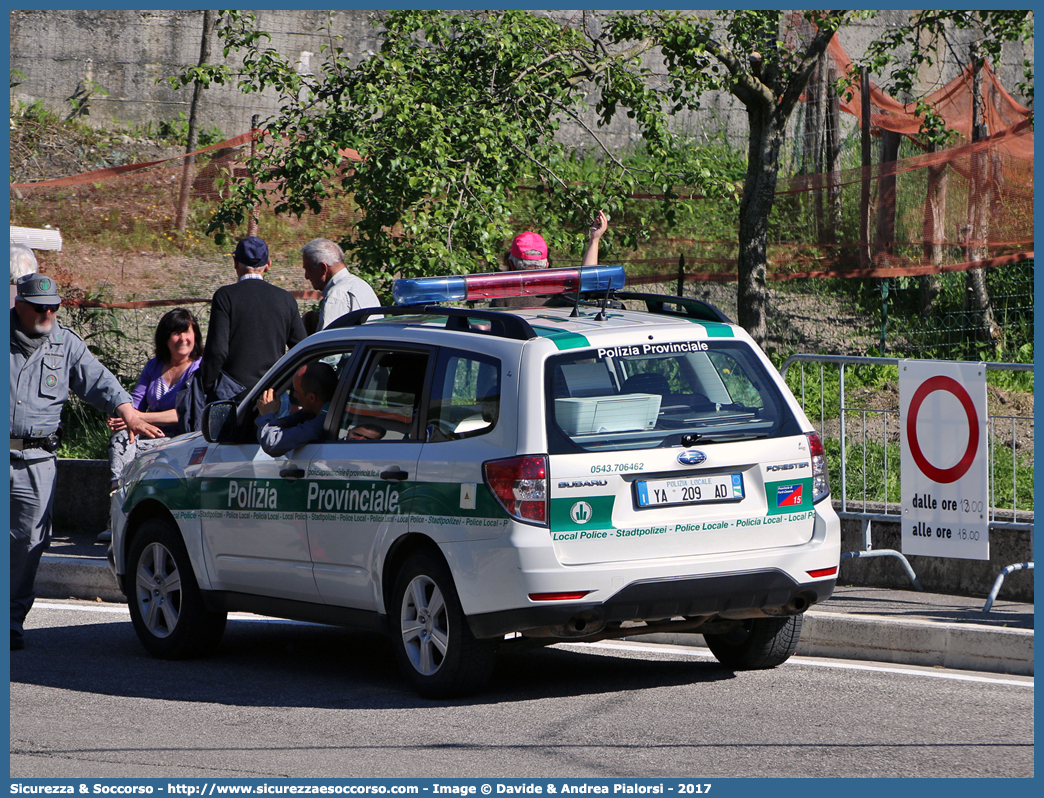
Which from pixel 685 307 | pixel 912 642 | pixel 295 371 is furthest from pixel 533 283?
pixel 912 642

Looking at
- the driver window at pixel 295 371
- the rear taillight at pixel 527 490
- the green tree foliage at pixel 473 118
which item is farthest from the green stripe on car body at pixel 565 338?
the green tree foliage at pixel 473 118

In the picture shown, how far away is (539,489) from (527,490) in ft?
0.17

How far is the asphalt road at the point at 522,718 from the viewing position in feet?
17.8

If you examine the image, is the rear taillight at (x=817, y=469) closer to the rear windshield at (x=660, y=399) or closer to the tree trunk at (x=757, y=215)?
the rear windshield at (x=660, y=399)

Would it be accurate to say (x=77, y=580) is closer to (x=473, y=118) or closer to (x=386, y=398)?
(x=386, y=398)

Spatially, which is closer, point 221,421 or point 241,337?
point 221,421

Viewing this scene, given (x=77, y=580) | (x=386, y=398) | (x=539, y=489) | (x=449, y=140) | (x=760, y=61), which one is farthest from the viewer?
(x=760, y=61)

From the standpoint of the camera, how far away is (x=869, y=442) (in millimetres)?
9641

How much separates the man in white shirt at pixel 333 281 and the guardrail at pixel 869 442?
2.84 meters

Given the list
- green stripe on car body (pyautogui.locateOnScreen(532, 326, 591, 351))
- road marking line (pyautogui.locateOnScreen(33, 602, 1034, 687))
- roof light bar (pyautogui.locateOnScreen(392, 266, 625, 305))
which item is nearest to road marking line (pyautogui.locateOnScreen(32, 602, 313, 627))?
road marking line (pyautogui.locateOnScreen(33, 602, 1034, 687))

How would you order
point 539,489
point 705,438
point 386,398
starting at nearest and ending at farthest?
point 539,489
point 705,438
point 386,398

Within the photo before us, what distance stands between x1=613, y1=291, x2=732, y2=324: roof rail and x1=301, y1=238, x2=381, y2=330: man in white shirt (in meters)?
2.69

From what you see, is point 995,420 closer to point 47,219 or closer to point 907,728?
point 907,728

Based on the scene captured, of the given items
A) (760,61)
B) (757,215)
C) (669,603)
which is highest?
(760,61)
